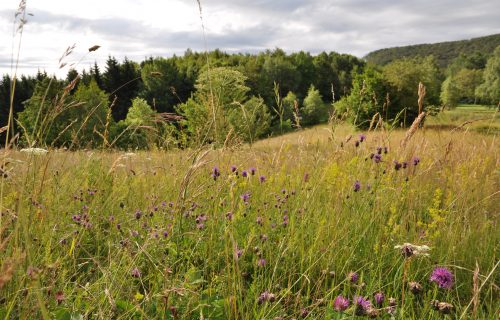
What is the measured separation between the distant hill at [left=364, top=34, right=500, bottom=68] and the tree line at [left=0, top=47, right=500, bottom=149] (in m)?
44.7

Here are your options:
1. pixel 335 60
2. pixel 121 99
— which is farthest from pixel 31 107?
pixel 335 60

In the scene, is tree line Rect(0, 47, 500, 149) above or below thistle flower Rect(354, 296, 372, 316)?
above

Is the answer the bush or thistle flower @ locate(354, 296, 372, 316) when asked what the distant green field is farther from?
the bush

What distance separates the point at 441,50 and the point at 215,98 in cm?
16522

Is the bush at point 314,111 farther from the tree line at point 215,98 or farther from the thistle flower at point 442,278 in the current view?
the thistle flower at point 442,278

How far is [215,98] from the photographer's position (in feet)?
9.49

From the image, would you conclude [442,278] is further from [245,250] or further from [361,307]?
[245,250]

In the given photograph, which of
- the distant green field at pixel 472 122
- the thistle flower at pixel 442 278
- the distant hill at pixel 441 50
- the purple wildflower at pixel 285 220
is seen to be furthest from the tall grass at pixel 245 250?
the distant hill at pixel 441 50

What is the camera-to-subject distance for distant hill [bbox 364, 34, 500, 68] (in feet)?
424

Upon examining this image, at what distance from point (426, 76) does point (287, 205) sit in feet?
96.9

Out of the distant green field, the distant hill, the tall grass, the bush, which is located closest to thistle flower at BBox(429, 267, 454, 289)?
the tall grass

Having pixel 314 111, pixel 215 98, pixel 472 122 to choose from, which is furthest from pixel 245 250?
pixel 314 111

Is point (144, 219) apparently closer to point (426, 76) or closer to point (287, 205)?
point (287, 205)

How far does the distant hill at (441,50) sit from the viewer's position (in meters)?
129
